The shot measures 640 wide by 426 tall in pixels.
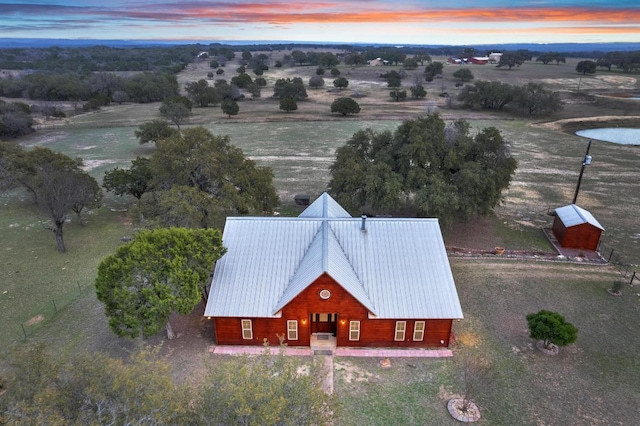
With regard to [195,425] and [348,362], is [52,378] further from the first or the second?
[348,362]

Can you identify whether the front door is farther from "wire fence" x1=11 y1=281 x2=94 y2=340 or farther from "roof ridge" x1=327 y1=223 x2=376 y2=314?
"wire fence" x1=11 y1=281 x2=94 y2=340

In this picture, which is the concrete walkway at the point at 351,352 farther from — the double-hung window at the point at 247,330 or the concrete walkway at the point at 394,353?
the double-hung window at the point at 247,330

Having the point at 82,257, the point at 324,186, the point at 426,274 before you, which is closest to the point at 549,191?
the point at 324,186

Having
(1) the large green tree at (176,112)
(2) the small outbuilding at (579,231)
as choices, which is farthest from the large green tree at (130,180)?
(1) the large green tree at (176,112)

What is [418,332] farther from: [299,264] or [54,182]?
[54,182]

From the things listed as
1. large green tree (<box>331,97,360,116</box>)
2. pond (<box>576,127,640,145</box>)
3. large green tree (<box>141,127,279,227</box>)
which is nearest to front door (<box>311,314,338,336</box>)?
large green tree (<box>141,127,279,227</box>)

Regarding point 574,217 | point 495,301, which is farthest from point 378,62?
point 495,301
